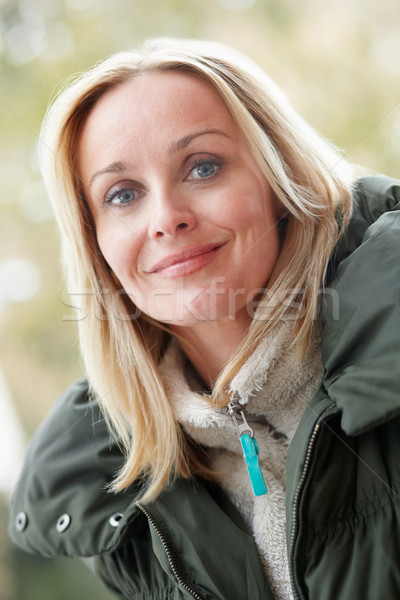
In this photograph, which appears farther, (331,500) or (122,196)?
(122,196)

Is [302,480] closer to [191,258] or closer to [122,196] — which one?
[191,258]

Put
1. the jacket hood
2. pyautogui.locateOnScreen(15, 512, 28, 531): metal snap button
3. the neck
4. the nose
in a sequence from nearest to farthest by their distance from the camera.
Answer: the jacket hood < the nose < the neck < pyautogui.locateOnScreen(15, 512, 28, 531): metal snap button

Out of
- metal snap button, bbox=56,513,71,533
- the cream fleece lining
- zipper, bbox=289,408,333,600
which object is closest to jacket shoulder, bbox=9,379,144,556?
metal snap button, bbox=56,513,71,533

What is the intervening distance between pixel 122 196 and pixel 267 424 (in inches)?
18.9

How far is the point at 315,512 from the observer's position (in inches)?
33.0

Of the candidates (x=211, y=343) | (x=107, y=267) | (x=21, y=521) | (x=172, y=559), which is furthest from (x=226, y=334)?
(x=21, y=521)

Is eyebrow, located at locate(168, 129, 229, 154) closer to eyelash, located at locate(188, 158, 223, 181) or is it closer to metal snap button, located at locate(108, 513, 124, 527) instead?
eyelash, located at locate(188, 158, 223, 181)

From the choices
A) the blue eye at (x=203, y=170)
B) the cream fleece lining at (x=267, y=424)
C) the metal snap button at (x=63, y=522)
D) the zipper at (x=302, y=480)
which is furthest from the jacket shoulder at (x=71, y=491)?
the blue eye at (x=203, y=170)

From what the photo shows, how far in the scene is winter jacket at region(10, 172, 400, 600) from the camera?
80cm

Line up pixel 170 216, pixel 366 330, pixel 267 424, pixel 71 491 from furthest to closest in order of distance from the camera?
pixel 71 491 → pixel 267 424 → pixel 170 216 → pixel 366 330

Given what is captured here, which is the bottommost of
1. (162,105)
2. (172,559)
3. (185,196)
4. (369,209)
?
(172,559)

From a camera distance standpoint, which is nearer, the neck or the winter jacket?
the winter jacket

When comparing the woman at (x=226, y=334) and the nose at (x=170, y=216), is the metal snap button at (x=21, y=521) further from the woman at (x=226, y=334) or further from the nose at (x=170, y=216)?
the nose at (x=170, y=216)

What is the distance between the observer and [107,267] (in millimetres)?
1169
